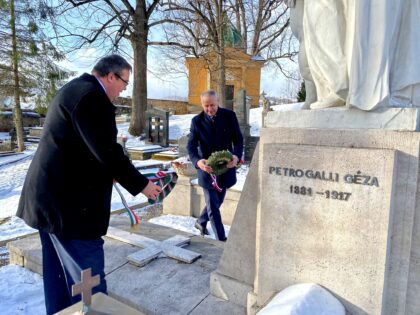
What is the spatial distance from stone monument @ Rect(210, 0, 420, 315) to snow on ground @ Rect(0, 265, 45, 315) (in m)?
1.83

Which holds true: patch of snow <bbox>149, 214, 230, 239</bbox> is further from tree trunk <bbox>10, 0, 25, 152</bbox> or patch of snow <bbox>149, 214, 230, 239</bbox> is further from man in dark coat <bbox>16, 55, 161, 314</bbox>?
tree trunk <bbox>10, 0, 25, 152</bbox>

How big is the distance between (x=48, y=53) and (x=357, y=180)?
56.4 ft

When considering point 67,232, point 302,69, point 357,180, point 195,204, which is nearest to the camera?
point 357,180

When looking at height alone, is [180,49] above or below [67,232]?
above

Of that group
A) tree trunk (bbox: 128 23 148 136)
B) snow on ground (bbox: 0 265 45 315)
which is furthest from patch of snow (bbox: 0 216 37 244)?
tree trunk (bbox: 128 23 148 136)

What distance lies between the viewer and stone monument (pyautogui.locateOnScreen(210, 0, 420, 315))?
180 cm

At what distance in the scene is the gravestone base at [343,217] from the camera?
1.79m

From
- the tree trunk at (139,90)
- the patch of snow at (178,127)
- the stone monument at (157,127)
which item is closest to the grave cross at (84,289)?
the stone monument at (157,127)

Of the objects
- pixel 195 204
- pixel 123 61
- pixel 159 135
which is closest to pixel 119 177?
pixel 123 61

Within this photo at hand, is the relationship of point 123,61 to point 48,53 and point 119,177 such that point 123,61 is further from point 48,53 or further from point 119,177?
point 48,53

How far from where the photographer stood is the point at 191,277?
289cm

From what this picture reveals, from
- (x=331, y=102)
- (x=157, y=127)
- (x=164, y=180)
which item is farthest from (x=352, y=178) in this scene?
(x=157, y=127)

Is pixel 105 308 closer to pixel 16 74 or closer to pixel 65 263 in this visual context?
pixel 65 263

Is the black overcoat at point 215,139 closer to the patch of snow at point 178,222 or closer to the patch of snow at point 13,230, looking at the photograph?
the patch of snow at point 178,222
